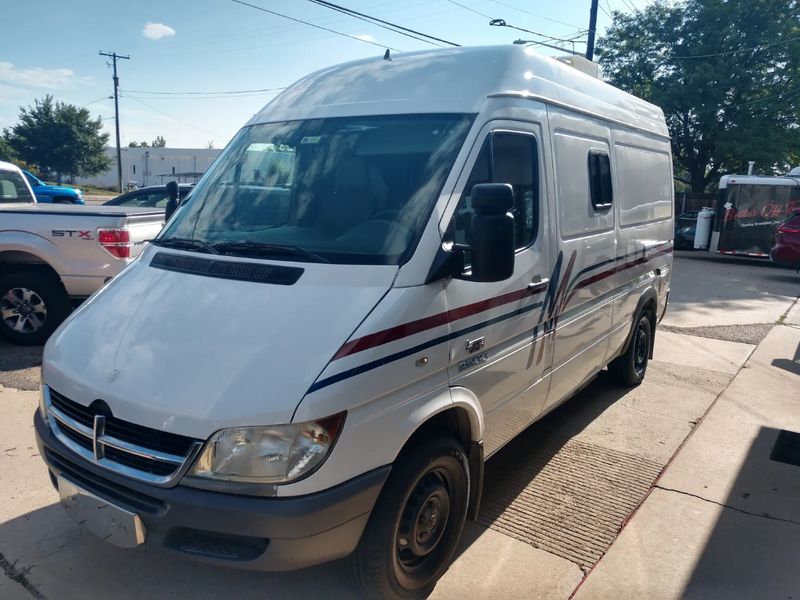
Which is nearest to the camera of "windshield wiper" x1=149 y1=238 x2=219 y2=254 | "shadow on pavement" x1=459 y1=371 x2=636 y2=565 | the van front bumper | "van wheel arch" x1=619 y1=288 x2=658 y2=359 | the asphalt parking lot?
the van front bumper

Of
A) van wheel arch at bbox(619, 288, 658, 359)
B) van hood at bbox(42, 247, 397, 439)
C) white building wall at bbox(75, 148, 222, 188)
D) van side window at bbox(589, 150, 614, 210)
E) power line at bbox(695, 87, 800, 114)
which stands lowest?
van wheel arch at bbox(619, 288, 658, 359)

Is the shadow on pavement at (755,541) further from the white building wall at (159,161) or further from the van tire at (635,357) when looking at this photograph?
the white building wall at (159,161)

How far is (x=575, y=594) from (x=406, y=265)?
6.22ft

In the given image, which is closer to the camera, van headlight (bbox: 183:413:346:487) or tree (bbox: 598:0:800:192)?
van headlight (bbox: 183:413:346:487)

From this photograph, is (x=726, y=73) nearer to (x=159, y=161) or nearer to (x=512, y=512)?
(x=512, y=512)

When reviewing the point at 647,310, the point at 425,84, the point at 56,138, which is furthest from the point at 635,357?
the point at 56,138

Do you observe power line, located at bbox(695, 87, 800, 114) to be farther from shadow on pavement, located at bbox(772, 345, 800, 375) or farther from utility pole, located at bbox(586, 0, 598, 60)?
shadow on pavement, located at bbox(772, 345, 800, 375)

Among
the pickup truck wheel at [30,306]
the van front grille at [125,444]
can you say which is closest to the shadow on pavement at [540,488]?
the van front grille at [125,444]

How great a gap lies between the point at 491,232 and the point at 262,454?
1310mm

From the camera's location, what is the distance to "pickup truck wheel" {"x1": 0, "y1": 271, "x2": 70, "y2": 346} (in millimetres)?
7148

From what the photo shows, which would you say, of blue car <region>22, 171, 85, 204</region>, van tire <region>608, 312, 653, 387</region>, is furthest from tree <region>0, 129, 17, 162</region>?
van tire <region>608, 312, 653, 387</region>

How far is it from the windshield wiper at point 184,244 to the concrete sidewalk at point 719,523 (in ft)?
8.46

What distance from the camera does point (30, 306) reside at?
7.25m

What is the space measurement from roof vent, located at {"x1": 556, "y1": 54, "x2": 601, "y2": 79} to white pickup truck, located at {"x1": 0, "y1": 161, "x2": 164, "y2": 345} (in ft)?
15.3
